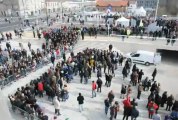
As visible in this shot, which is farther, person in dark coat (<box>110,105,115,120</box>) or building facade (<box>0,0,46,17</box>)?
building facade (<box>0,0,46,17</box>)

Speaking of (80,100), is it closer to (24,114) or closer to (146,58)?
(24,114)

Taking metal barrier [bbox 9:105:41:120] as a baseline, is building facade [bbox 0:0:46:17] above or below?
above

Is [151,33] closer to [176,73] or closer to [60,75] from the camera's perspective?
[176,73]

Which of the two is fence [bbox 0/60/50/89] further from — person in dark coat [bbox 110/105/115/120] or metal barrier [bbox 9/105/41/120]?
person in dark coat [bbox 110/105/115/120]

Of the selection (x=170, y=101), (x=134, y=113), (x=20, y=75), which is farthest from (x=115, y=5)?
(x=134, y=113)

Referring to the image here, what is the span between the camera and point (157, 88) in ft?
49.0

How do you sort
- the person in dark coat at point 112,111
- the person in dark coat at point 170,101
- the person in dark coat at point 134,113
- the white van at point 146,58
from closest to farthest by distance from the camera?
the person in dark coat at point 134,113
the person in dark coat at point 112,111
the person in dark coat at point 170,101
the white van at point 146,58

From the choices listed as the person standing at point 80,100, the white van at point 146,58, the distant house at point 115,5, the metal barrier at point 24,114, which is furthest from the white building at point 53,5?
the metal barrier at point 24,114

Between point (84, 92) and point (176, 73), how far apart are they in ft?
32.6

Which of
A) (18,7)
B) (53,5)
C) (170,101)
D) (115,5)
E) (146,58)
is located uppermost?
(115,5)

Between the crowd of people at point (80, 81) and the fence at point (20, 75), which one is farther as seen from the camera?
the fence at point (20, 75)

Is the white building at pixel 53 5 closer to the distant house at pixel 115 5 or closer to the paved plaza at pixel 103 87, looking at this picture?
the distant house at pixel 115 5

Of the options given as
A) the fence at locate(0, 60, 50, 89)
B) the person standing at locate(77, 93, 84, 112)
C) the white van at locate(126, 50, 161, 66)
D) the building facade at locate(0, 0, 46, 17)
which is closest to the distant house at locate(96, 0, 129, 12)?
the building facade at locate(0, 0, 46, 17)

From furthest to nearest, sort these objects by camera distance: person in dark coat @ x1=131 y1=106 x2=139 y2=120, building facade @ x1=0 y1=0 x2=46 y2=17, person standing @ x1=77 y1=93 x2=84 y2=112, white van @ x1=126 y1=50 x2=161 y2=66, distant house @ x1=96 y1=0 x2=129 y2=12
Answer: building facade @ x1=0 y1=0 x2=46 y2=17 → distant house @ x1=96 y1=0 x2=129 y2=12 → white van @ x1=126 y1=50 x2=161 y2=66 → person standing @ x1=77 y1=93 x2=84 y2=112 → person in dark coat @ x1=131 y1=106 x2=139 y2=120
